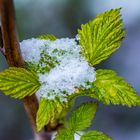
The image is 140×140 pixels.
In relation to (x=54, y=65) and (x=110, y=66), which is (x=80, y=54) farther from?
(x=110, y=66)

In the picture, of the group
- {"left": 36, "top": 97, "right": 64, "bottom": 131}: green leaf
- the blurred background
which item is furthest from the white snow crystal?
the blurred background

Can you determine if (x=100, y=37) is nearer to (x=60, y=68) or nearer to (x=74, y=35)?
(x=60, y=68)

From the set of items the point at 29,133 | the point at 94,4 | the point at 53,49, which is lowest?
the point at 29,133

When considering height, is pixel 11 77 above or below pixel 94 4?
below

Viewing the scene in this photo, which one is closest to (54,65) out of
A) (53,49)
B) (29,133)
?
(53,49)

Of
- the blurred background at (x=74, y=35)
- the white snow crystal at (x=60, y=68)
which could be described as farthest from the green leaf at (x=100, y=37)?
the blurred background at (x=74, y=35)

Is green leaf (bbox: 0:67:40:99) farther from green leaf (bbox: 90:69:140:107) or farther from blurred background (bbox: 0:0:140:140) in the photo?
blurred background (bbox: 0:0:140:140)
